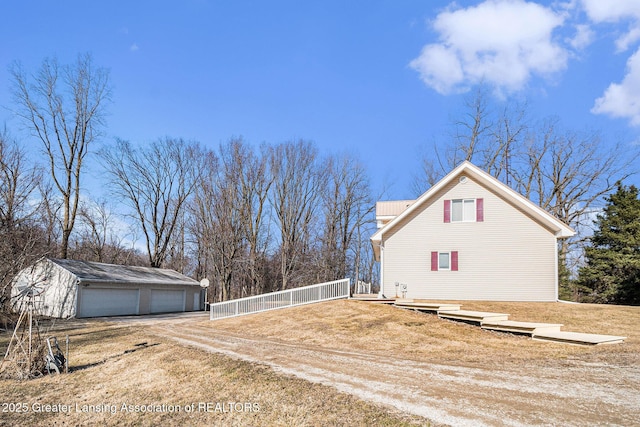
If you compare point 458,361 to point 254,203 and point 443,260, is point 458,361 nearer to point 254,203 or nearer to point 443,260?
point 443,260

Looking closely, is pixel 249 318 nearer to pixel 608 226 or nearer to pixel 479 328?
pixel 479 328

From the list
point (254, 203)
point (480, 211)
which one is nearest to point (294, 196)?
point (254, 203)

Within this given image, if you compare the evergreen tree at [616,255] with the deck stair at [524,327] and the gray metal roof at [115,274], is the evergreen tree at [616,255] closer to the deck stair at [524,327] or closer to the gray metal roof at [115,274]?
the deck stair at [524,327]

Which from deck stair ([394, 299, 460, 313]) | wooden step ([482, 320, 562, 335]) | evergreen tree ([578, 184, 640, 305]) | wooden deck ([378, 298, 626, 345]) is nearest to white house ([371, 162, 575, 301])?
deck stair ([394, 299, 460, 313])

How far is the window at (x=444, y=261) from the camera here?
1758 cm

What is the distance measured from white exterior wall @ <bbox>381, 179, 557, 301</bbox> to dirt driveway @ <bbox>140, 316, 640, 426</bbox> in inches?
366

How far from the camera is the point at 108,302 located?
25.2 metres

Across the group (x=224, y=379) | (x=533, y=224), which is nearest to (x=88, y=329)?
(x=224, y=379)

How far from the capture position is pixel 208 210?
37844 mm

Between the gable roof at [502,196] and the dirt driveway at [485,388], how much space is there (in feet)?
33.0

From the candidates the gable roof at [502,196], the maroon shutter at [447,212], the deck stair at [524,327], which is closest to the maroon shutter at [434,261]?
the maroon shutter at [447,212]

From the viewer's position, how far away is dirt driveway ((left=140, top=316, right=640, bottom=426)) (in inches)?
192

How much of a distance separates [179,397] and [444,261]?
13323 millimetres

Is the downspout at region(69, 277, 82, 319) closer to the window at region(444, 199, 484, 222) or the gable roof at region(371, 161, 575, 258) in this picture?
the gable roof at region(371, 161, 575, 258)
